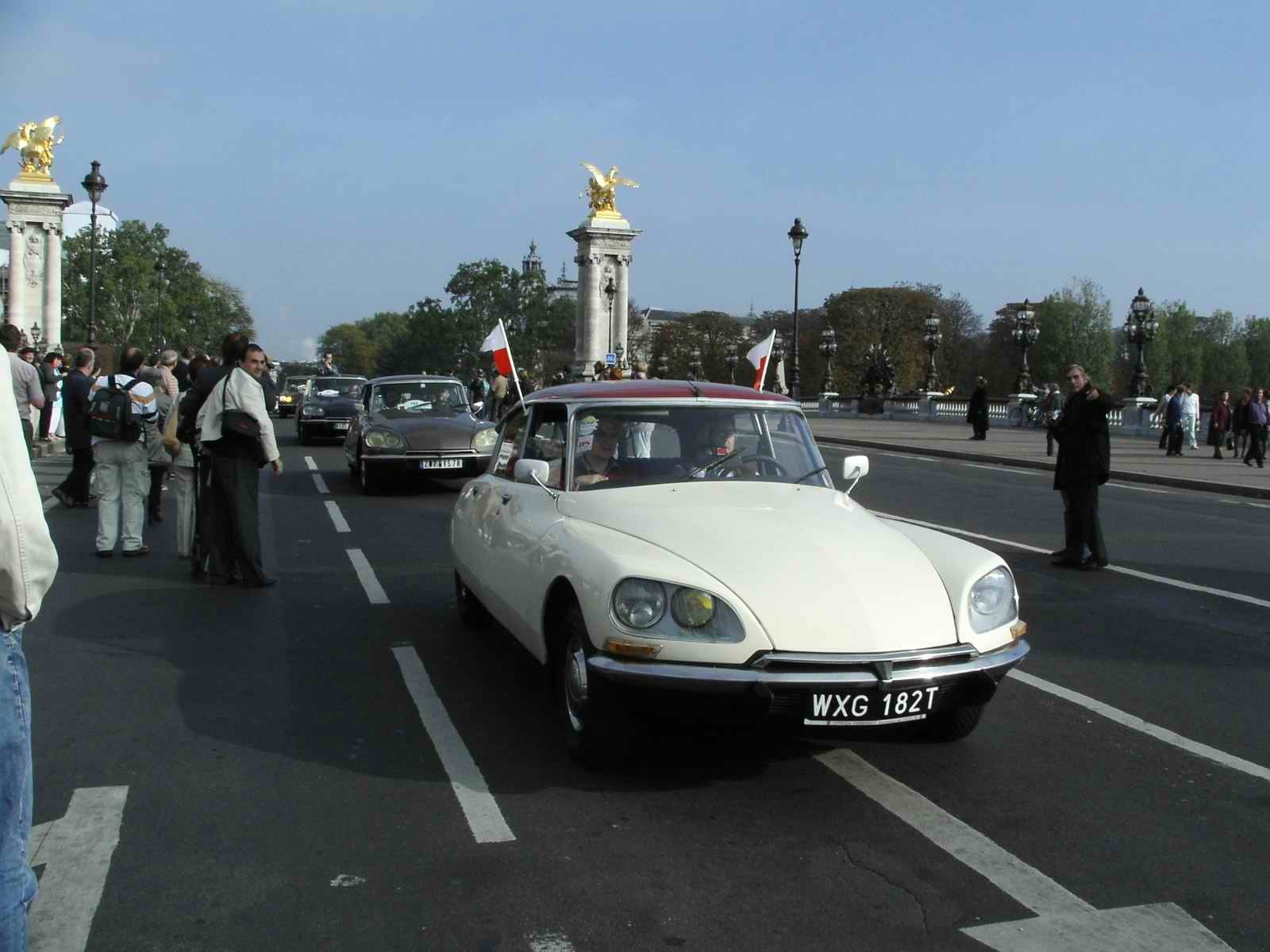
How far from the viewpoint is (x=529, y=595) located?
222 inches

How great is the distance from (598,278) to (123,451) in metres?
70.0

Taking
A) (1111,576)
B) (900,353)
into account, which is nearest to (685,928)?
(1111,576)

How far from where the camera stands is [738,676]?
4477 millimetres

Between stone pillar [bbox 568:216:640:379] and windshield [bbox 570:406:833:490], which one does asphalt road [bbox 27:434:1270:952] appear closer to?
windshield [bbox 570:406:833:490]

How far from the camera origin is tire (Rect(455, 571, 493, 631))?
25.6 feet

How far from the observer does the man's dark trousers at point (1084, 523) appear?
1086cm

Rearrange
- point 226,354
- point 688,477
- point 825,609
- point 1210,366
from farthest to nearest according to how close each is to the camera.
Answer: point 1210,366 < point 226,354 < point 688,477 < point 825,609

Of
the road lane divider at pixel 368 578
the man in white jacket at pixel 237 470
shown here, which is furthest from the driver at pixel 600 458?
the man in white jacket at pixel 237 470

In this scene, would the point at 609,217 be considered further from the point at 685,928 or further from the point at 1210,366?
the point at 685,928

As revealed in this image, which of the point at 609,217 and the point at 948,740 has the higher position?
the point at 609,217

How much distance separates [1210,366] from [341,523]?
10139 cm

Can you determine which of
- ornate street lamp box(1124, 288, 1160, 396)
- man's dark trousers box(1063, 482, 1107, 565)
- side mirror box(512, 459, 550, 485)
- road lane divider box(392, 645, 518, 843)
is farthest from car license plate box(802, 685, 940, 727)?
ornate street lamp box(1124, 288, 1160, 396)

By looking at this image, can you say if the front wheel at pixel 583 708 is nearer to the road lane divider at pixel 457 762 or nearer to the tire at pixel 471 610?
the road lane divider at pixel 457 762

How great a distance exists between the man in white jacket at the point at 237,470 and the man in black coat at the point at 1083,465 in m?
6.55
